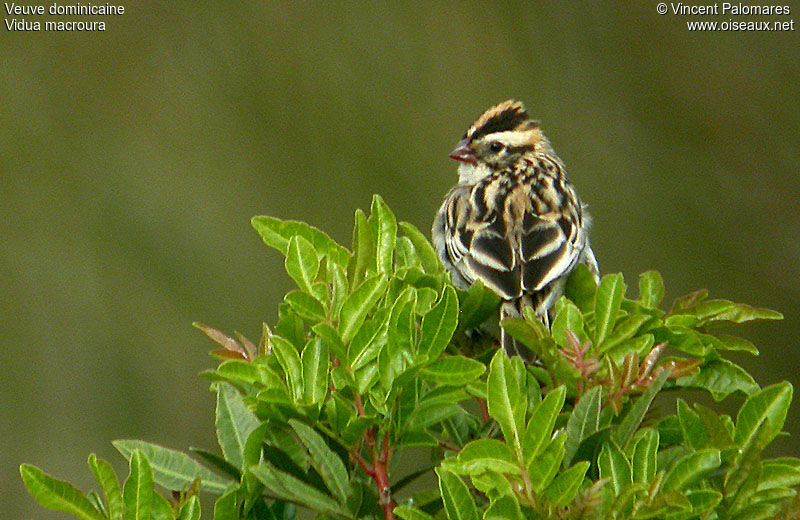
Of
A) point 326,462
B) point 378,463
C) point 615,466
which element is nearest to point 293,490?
point 326,462

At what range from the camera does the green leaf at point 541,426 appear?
1637 millimetres

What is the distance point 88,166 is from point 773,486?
17.0 ft

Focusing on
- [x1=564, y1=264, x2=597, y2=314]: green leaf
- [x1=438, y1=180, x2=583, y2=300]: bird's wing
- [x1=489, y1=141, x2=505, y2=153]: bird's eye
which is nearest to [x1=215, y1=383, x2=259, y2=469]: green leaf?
[x1=564, y1=264, x2=597, y2=314]: green leaf

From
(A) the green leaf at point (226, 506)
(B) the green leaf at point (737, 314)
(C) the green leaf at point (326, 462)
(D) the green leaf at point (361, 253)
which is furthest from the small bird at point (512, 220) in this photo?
(A) the green leaf at point (226, 506)

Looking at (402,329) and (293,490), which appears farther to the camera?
(402,329)

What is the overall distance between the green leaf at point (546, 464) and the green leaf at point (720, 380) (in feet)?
1.58

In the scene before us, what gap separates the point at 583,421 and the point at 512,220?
233 centimetres

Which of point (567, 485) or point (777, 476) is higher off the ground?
point (567, 485)

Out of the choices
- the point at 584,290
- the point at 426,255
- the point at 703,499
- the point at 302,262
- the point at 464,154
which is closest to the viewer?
the point at 703,499

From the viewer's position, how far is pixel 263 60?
657cm

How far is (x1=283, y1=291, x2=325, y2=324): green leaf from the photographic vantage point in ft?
6.03

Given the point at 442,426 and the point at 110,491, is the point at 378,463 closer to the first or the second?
the point at 442,426

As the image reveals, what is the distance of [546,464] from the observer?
1.62 meters

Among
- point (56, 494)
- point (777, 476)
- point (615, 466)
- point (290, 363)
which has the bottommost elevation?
point (777, 476)
